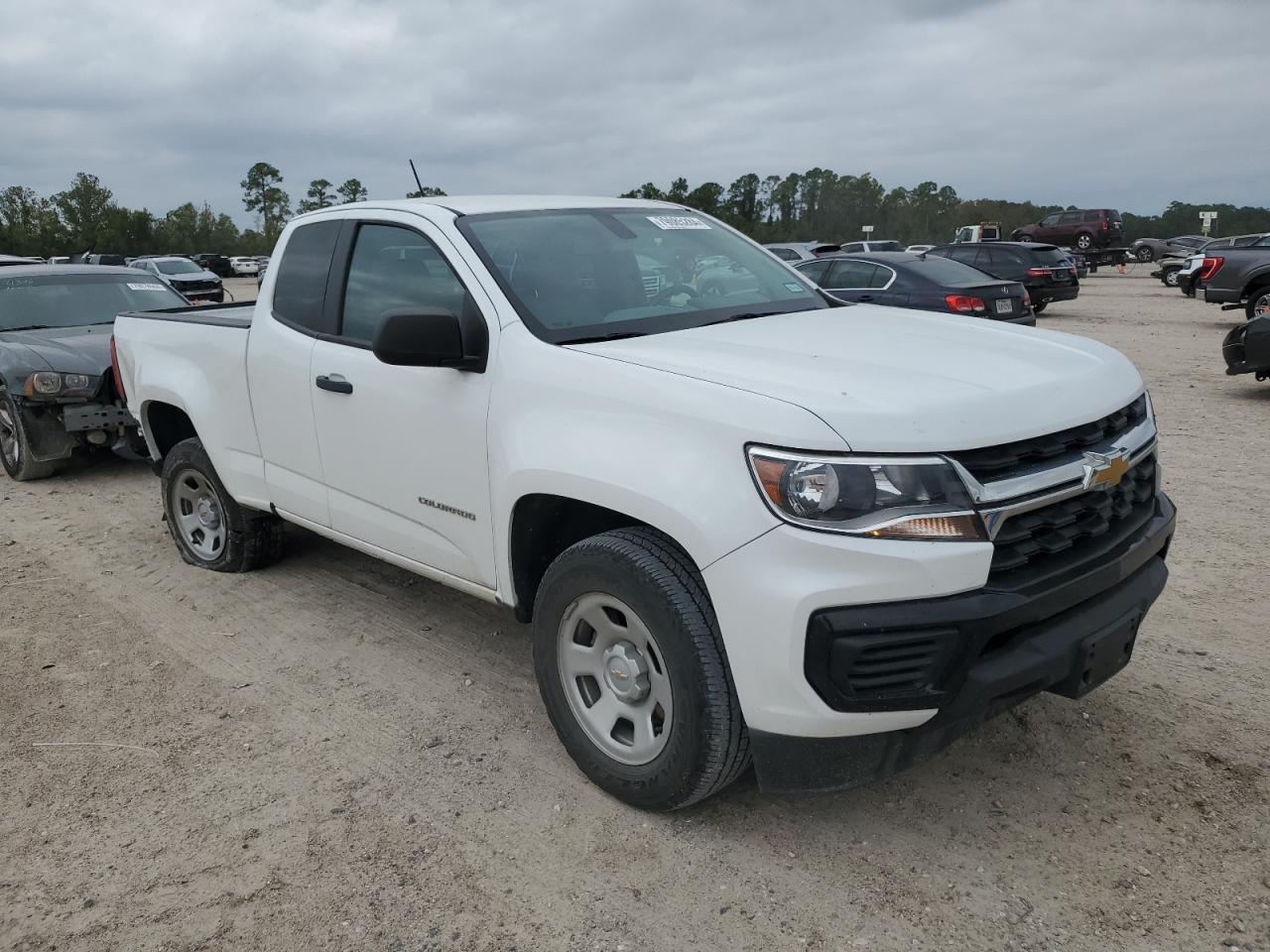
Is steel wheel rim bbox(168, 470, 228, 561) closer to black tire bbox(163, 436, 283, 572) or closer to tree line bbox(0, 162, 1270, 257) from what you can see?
black tire bbox(163, 436, 283, 572)

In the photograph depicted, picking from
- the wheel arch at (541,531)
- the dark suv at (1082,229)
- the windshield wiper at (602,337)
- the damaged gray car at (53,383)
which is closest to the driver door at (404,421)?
the wheel arch at (541,531)

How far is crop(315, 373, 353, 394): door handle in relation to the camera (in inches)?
154

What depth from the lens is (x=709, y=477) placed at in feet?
8.66

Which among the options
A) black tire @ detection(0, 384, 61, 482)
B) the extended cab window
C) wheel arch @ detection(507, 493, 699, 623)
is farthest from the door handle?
black tire @ detection(0, 384, 61, 482)

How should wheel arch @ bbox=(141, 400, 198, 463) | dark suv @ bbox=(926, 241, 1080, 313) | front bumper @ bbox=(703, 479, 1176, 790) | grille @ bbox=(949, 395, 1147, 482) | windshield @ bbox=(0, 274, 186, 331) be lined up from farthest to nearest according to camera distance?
dark suv @ bbox=(926, 241, 1080, 313) < windshield @ bbox=(0, 274, 186, 331) < wheel arch @ bbox=(141, 400, 198, 463) < grille @ bbox=(949, 395, 1147, 482) < front bumper @ bbox=(703, 479, 1176, 790)

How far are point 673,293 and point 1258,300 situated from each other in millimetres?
14214

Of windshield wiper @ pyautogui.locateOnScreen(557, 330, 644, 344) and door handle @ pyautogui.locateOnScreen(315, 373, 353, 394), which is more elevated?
windshield wiper @ pyautogui.locateOnScreen(557, 330, 644, 344)

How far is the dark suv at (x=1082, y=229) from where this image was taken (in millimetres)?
36812

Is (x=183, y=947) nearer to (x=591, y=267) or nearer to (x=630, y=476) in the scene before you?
(x=630, y=476)

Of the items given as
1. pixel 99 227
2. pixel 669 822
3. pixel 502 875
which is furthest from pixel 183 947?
pixel 99 227

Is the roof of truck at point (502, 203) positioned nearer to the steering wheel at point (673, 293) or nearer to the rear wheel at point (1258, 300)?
the steering wheel at point (673, 293)

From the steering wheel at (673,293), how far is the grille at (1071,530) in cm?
161

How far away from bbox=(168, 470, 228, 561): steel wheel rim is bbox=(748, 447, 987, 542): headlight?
12.3 feet

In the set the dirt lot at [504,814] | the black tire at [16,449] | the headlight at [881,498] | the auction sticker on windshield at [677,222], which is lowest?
the dirt lot at [504,814]
